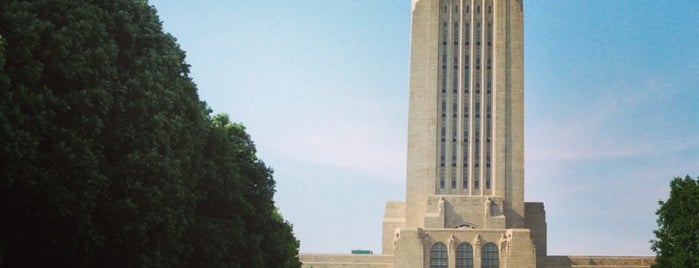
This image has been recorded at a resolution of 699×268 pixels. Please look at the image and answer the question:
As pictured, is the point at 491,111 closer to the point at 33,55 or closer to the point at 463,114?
the point at 463,114

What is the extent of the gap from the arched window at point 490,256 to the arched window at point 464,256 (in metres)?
1.34

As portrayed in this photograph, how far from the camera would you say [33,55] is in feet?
102

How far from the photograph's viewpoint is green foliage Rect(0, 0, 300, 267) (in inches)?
1183

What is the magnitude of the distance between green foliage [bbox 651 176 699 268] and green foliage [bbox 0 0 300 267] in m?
29.0

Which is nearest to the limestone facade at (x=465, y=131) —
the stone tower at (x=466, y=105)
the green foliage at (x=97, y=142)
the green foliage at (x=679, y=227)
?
the stone tower at (x=466, y=105)

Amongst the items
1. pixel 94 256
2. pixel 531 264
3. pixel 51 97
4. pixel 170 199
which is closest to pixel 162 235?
pixel 170 199

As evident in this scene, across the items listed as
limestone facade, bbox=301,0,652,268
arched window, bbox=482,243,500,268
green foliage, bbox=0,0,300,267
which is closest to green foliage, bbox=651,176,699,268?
green foliage, bbox=0,0,300,267

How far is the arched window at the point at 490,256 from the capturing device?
102188mm

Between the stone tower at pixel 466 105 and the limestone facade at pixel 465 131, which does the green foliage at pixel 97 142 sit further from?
the stone tower at pixel 466 105

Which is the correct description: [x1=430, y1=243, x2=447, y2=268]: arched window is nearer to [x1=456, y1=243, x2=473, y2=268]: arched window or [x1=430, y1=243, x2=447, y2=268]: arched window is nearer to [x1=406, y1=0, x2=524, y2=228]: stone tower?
[x1=456, y1=243, x2=473, y2=268]: arched window

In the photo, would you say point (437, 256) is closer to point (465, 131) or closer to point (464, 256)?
point (464, 256)

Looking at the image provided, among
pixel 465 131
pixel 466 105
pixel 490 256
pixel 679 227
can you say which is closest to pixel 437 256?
pixel 490 256

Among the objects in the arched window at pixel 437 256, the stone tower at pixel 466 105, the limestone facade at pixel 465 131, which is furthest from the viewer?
the stone tower at pixel 466 105

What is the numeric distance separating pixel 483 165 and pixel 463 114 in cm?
571
